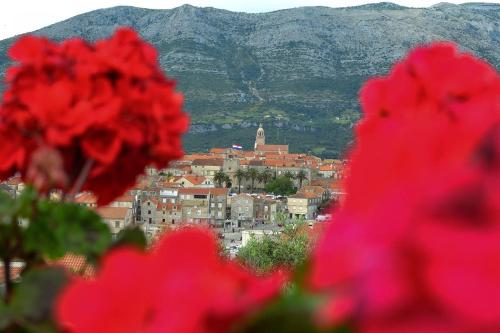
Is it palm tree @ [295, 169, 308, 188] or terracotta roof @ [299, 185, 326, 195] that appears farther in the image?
palm tree @ [295, 169, 308, 188]

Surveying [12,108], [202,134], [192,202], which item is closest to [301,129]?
[202,134]

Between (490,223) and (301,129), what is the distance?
99.4 m

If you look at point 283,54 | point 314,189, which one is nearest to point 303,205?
point 314,189

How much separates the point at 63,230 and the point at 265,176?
7182 centimetres

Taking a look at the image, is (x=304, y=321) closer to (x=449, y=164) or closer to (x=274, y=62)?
(x=449, y=164)

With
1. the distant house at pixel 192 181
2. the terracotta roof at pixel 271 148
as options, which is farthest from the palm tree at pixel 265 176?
the terracotta roof at pixel 271 148

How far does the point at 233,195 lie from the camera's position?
61.8m

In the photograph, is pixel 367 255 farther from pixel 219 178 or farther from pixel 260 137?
pixel 260 137

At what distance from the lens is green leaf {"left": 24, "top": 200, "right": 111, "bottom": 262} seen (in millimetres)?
1070

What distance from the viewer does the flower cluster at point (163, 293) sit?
535 mm

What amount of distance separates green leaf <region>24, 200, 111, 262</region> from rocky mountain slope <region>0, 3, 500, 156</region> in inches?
3442

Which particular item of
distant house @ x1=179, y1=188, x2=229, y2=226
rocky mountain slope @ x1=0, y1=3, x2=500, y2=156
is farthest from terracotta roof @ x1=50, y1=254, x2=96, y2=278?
rocky mountain slope @ x1=0, y1=3, x2=500, y2=156

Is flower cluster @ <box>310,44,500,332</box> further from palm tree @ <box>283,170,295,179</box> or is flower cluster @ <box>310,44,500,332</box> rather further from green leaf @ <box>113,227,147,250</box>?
palm tree @ <box>283,170,295,179</box>

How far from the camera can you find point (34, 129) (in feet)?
3.95
